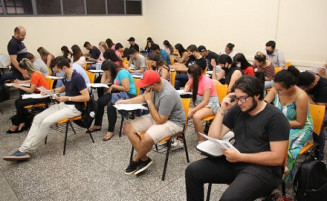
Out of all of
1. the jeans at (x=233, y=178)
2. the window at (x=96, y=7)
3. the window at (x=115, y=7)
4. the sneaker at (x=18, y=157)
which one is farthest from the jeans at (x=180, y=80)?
the window at (x=115, y=7)

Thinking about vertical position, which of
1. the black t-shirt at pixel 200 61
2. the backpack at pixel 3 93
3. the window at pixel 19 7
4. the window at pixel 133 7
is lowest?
the backpack at pixel 3 93

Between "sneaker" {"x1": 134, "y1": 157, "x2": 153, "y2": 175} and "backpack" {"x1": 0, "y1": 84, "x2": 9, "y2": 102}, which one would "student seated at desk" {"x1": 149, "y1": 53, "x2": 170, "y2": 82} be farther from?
"backpack" {"x1": 0, "y1": 84, "x2": 9, "y2": 102}

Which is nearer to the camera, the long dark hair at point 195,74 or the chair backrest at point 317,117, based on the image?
Answer: the chair backrest at point 317,117

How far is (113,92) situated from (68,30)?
509cm

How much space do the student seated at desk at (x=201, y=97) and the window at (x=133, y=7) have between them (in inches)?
271

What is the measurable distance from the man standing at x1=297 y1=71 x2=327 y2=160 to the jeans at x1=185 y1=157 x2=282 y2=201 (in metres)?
1.22

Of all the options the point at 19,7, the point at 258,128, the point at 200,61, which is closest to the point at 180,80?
the point at 200,61

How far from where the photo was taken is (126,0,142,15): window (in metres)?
9.15

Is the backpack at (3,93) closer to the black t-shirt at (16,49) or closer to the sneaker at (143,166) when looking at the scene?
the black t-shirt at (16,49)

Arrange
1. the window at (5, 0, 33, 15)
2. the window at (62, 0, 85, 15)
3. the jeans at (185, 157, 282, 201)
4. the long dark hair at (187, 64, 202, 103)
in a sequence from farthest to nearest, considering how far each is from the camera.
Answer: the window at (62, 0, 85, 15) → the window at (5, 0, 33, 15) → the long dark hair at (187, 64, 202, 103) → the jeans at (185, 157, 282, 201)

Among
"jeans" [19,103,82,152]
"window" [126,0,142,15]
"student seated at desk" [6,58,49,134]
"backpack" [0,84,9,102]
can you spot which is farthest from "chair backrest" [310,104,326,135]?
"window" [126,0,142,15]

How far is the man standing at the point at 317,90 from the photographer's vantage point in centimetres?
257

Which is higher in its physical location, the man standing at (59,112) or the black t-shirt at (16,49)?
the black t-shirt at (16,49)

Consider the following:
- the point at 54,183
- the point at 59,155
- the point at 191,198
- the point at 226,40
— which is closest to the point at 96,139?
the point at 59,155
